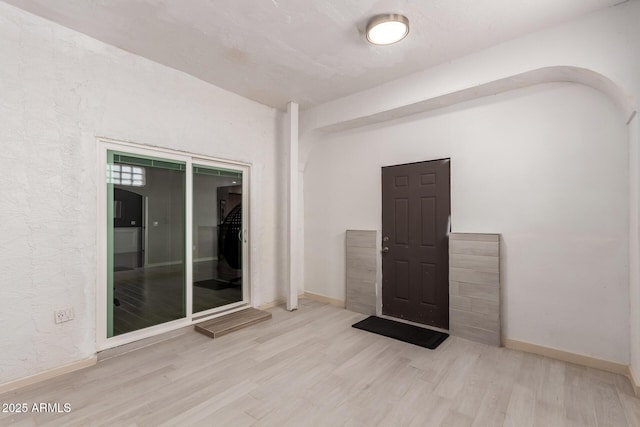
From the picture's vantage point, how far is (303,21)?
2.53 m

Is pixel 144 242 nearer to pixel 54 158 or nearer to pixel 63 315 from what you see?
pixel 63 315

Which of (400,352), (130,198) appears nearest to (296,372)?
(400,352)

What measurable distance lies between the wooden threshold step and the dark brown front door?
1.74 m

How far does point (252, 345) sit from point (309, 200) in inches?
102

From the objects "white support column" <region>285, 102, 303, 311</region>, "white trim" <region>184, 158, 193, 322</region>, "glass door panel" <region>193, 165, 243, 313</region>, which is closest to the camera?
"white trim" <region>184, 158, 193, 322</region>

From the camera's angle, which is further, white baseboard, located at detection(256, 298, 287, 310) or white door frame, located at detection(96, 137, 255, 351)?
white baseboard, located at detection(256, 298, 287, 310)

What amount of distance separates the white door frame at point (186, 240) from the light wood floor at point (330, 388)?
0.25 meters

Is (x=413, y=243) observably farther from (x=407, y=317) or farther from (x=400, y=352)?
(x=400, y=352)

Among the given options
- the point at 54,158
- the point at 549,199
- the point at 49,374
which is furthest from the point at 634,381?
the point at 54,158

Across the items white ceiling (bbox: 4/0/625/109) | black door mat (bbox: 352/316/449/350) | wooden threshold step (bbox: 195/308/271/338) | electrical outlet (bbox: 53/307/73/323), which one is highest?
white ceiling (bbox: 4/0/625/109)

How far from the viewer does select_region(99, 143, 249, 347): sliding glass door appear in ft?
9.86

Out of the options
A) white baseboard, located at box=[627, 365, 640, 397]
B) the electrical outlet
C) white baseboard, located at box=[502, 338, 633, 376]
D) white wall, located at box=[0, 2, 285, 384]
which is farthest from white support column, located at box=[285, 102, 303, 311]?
white baseboard, located at box=[627, 365, 640, 397]

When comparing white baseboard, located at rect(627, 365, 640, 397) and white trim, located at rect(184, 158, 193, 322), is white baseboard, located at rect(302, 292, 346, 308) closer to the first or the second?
white trim, located at rect(184, 158, 193, 322)

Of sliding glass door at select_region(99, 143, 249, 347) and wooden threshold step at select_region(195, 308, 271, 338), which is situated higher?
sliding glass door at select_region(99, 143, 249, 347)
